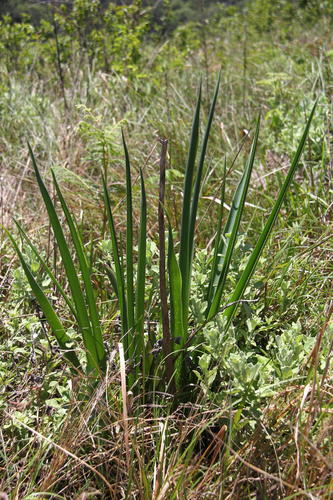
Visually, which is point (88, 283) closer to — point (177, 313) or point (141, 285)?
point (141, 285)

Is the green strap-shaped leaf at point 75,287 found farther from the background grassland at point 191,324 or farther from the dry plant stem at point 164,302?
the dry plant stem at point 164,302

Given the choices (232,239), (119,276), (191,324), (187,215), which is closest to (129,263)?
(119,276)

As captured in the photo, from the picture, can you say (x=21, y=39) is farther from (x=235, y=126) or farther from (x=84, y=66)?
(x=235, y=126)

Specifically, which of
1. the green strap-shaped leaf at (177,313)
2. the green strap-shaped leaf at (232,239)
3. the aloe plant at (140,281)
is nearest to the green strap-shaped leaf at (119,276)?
the aloe plant at (140,281)

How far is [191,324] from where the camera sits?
1.50 metres

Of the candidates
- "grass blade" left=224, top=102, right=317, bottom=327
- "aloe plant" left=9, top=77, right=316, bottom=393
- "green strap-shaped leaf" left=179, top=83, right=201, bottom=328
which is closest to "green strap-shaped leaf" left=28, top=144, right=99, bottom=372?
"aloe plant" left=9, top=77, right=316, bottom=393

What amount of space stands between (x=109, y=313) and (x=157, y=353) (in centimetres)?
31

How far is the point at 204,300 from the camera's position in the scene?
147cm

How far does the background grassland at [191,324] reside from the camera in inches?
43.6

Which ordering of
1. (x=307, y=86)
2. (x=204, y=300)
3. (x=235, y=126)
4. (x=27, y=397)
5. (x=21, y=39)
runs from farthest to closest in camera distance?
(x=21, y=39)
(x=307, y=86)
(x=235, y=126)
(x=204, y=300)
(x=27, y=397)

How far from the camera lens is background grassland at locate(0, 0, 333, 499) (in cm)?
111

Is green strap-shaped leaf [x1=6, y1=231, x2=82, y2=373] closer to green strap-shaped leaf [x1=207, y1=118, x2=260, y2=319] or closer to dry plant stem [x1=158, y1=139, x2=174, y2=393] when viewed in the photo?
dry plant stem [x1=158, y1=139, x2=174, y2=393]

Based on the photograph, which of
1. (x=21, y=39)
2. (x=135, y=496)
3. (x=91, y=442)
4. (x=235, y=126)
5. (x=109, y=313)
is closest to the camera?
(x=135, y=496)

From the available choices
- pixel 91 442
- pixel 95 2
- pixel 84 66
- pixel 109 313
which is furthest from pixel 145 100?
pixel 91 442
